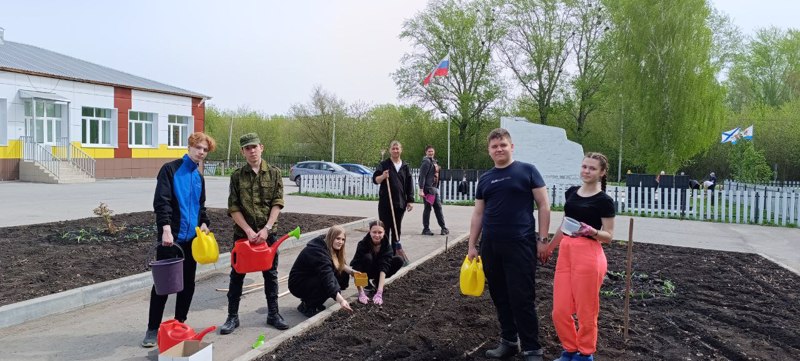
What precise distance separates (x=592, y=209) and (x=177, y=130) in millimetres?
36197

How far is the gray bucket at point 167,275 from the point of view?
4.26 m

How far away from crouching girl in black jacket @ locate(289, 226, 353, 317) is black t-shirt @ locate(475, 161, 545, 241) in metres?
1.91

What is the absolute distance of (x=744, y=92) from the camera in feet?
147

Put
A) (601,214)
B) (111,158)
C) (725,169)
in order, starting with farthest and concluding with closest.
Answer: (725,169) → (111,158) → (601,214)

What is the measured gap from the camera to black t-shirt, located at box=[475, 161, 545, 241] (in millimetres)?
4004

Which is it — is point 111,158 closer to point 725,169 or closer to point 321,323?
point 321,323

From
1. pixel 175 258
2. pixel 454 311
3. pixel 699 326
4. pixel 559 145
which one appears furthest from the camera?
pixel 559 145

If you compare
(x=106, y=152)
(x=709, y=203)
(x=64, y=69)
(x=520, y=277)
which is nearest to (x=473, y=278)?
(x=520, y=277)

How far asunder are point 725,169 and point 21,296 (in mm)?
40003

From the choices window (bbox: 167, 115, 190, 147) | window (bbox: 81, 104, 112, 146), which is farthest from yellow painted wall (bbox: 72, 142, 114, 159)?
window (bbox: 167, 115, 190, 147)

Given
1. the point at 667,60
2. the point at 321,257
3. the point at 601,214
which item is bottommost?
the point at 321,257

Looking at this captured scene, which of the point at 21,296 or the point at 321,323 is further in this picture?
the point at 21,296

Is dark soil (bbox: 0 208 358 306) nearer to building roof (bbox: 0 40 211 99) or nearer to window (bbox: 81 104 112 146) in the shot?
building roof (bbox: 0 40 211 99)

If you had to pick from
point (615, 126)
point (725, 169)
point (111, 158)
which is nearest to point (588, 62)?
point (615, 126)
